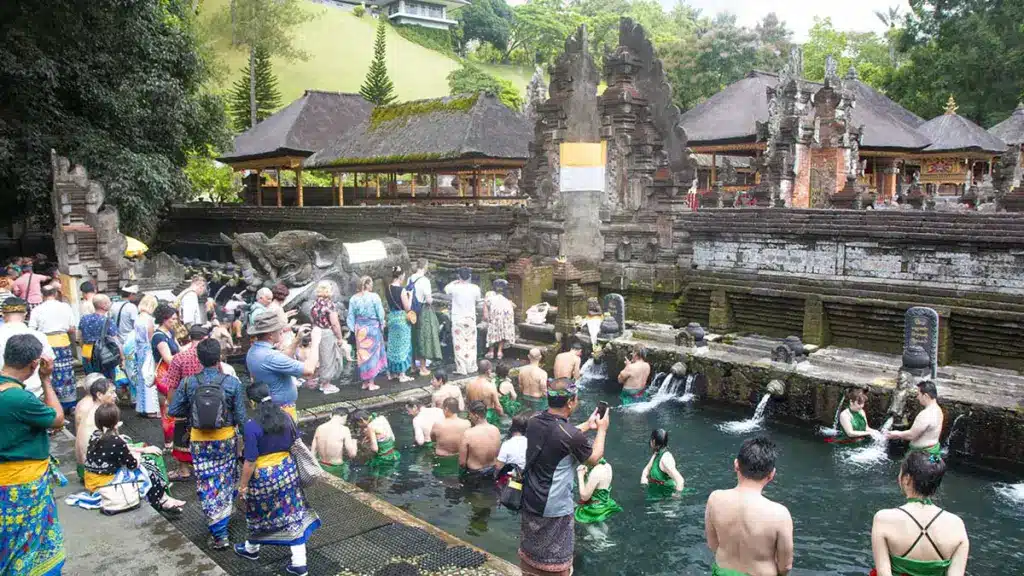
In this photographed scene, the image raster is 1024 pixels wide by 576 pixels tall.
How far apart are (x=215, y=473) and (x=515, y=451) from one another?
8.89 ft

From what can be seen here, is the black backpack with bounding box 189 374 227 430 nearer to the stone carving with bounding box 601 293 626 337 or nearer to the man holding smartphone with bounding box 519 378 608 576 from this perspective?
the man holding smartphone with bounding box 519 378 608 576

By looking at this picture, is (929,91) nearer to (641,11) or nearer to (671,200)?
(671,200)

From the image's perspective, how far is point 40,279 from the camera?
13.1 metres

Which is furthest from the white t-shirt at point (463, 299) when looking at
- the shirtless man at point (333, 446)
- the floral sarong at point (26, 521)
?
the floral sarong at point (26, 521)

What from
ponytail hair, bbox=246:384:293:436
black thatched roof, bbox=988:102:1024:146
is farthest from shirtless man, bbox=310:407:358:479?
black thatched roof, bbox=988:102:1024:146

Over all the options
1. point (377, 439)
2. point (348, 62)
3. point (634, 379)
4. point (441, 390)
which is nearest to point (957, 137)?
point (634, 379)

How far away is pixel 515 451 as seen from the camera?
7.21 m

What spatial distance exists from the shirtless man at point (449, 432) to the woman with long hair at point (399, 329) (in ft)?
9.52

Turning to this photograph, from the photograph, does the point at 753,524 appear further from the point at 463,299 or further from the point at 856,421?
the point at 463,299

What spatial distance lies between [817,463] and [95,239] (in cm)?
1256

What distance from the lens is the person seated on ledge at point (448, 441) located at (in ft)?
28.7

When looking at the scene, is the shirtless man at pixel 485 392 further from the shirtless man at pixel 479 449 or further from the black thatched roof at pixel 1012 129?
the black thatched roof at pixel 1012 129

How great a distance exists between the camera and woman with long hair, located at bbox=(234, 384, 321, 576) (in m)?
5.21

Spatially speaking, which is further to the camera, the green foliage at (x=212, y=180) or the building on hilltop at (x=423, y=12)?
the building on hilltop at (x=423, y=12)
